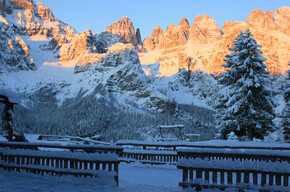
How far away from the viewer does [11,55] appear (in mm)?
158250

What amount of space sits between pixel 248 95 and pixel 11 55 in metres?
158

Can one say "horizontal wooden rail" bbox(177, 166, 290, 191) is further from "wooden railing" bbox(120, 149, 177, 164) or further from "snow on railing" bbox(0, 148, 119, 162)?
"wooden railing" bbox(120, 149, 177, 164)

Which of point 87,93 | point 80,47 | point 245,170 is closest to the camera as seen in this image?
point 245,170

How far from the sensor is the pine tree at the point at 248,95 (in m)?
25.9

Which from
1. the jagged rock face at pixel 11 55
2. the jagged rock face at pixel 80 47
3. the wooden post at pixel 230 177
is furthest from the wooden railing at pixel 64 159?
the jagged rock face at pixel 80 47

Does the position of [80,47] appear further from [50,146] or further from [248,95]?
[50,146]

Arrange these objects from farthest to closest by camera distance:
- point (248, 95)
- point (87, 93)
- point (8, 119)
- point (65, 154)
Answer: point (87, 93) < point (248, 95) < point (8, 119) < point (65, 154)

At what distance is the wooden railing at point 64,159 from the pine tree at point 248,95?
18.2 m

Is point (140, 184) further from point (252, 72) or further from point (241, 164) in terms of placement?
point (252, 72)

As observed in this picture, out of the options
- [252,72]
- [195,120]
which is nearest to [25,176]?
[252,72]

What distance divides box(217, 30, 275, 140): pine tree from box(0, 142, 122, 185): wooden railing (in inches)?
716

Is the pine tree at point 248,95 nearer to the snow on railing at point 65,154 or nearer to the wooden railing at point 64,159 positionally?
the wooden railing at point 64,159

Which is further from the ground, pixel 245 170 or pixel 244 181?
pixel 245 170

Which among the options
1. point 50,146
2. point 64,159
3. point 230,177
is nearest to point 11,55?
point 50,146
